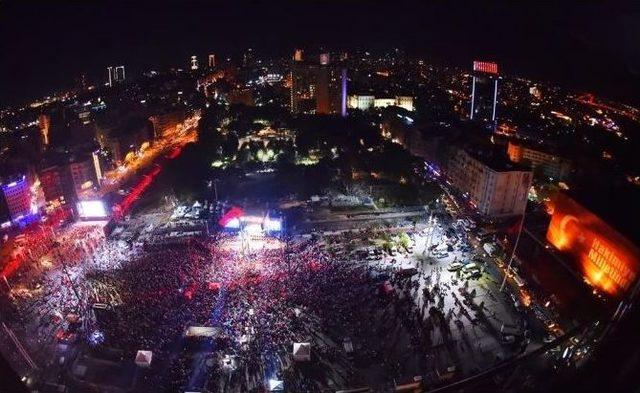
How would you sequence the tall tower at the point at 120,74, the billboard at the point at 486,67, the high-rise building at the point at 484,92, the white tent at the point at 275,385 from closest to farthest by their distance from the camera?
1. the white tent at the point at 275,385
2. the high-rise building at the point at 484,92
3. the billboard at the point at 486,67
4. the tall tower at the point at 120,74

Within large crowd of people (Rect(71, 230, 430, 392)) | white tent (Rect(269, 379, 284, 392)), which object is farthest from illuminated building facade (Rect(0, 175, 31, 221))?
white tent (Rect(269, 379, 284, 392))

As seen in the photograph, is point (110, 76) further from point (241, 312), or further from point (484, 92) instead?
point (241, 312)

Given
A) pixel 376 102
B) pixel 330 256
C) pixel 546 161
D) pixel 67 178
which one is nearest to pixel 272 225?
pixel 330 256

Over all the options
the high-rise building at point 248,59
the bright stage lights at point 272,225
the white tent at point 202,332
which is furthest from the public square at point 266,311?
the high-rise building at point 248,59

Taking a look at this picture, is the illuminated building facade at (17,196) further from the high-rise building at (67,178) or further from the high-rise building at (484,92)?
the high-rise building at (484,92)

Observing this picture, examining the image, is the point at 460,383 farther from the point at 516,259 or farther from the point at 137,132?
the point at 137,132

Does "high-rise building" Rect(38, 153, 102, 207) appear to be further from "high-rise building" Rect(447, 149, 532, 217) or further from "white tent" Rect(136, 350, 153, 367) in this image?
"high-rise building" Rect(447, 149, 532, 217)
